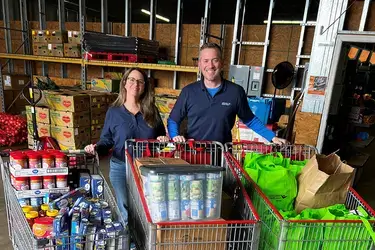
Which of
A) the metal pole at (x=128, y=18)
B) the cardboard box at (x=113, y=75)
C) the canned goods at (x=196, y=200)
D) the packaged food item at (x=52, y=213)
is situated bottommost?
the packaged food item at (x=52, y=213)

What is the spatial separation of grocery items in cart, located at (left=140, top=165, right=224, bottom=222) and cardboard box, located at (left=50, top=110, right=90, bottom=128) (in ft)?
13.4

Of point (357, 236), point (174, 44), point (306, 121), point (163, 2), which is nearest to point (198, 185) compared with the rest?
point (357, 236)

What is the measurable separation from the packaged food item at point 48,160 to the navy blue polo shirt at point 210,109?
92 centimetres

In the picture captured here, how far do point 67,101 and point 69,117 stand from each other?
0.28 meters

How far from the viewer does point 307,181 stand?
60.9 inches

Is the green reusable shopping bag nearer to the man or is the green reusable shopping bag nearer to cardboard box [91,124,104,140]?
the man

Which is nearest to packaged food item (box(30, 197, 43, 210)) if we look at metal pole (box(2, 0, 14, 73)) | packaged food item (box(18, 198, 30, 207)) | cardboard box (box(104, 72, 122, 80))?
packaged food item (box(18, 198, 30, 207))

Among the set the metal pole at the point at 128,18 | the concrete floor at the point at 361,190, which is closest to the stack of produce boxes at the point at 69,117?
the concrete floor at the point at 361,190

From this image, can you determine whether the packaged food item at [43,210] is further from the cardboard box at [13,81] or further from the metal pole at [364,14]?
the cardboard box at [13,81]

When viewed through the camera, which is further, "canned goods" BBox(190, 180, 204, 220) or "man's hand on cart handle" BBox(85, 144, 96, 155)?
"man's hand on cart handle" BBox(85, 144, 96, 155)

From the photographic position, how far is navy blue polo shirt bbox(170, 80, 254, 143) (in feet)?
→ 7.04

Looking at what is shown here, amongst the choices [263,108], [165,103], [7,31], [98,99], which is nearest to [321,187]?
[263,108]

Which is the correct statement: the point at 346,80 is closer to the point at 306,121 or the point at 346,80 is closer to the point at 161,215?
the point at 306,121

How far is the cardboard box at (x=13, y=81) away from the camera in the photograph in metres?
6.46
